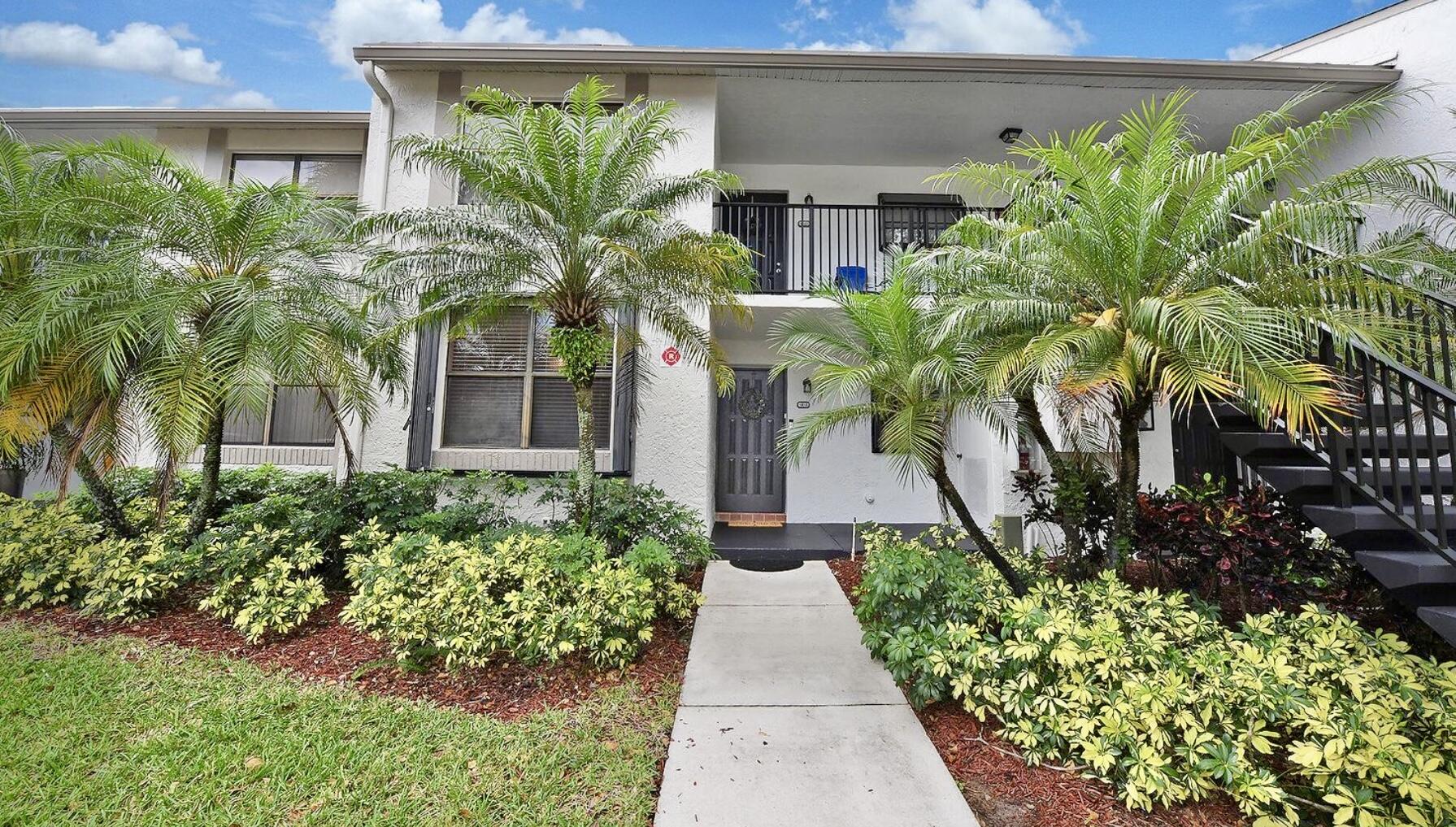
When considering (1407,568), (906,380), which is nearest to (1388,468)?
(1407,568)

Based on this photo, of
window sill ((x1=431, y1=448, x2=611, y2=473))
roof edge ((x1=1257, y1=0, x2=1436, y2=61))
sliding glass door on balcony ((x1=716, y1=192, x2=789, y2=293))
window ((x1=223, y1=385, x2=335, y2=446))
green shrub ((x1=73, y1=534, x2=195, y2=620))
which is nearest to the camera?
green shrub ((x1=73, y1=534, x2=195, y2=620))

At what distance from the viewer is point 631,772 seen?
2.86m

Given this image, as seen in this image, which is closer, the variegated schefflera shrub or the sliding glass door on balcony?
the variegated schefflera shrub

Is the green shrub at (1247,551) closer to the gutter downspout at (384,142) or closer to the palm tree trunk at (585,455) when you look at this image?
the palm tree trunk at (585,455)

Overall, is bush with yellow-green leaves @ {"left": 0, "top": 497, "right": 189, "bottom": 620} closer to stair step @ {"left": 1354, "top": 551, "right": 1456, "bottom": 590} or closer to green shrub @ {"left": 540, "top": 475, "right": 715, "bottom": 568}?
green shrub @ {"left": 540, "top": 475, "right": 715, "bottom": 568}

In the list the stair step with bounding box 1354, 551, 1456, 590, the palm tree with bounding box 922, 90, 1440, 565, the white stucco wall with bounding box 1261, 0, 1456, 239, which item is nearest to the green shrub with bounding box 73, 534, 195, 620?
the palm tree with bounding box 922, 90, 1440, 565

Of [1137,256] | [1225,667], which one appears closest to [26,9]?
[1137,256]

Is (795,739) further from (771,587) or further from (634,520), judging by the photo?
(634,520)

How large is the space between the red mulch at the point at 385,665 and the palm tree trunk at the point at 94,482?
798 mm

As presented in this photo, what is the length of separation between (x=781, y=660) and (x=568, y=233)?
3.99 metres

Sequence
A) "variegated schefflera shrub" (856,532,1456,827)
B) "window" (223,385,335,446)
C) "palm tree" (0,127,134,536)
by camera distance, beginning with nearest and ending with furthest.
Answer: "variegated schefflera shrub" (856,532,1456,827), "palm tree" (0,127,134,536), "window" (223,385,335,446)

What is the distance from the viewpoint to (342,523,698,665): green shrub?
382 centimetres

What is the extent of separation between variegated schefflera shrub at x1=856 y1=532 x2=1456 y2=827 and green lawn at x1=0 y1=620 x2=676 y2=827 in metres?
1.89

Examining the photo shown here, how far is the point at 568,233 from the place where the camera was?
192 inches
